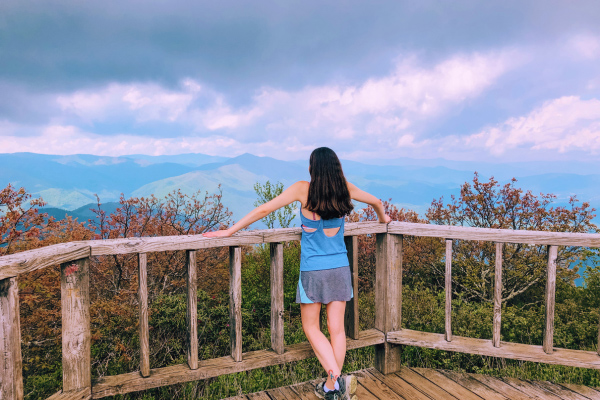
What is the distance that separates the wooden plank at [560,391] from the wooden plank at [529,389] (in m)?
0.05

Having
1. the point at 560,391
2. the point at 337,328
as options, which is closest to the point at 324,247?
the point at 337,328

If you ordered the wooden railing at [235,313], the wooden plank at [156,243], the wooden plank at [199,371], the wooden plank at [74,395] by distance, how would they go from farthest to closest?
1. the wooden plank at [199,371]
2. the wooden plank at [156,243]
3. the wooden plank at [74,395]
4. the wooden railing at [235,313]

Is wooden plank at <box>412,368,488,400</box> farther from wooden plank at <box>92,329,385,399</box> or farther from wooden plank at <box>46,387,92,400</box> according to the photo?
wooden plank at <box>46,387,92,400</box>

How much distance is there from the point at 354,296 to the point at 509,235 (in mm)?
1170

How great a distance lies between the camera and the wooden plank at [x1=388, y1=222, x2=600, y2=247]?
9.21 ft

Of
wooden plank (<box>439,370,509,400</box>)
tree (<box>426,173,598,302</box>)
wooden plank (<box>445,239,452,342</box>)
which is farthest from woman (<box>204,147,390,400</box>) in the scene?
tree (<box>426,173,598,302</box>)

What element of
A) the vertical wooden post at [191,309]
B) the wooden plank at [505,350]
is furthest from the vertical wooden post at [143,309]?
the wooden plank at [505,350]

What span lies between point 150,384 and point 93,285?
9.46 feet

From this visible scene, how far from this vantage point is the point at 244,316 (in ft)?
17.0

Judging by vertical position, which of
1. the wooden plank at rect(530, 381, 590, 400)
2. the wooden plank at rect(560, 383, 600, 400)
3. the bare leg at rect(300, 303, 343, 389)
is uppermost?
the bare leg at rect(300, 303, 343, 389)

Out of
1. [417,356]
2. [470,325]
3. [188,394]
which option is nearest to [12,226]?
[188,394]

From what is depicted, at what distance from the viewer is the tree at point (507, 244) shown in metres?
6.55

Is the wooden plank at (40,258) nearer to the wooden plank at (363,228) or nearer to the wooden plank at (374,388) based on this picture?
the wooden plank at (363,228)

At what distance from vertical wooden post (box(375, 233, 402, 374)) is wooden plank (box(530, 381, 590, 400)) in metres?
1.04
